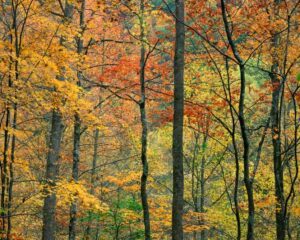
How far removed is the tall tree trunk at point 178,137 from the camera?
29.3 feet

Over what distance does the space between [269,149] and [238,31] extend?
13389mm

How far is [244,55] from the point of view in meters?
11.9

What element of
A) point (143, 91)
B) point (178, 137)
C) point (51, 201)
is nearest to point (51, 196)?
point (51, 201)

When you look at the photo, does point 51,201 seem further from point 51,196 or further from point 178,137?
point 178,137

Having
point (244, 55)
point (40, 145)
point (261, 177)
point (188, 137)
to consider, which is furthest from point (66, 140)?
point (244, 55)

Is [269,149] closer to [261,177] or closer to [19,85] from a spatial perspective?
[261,177]

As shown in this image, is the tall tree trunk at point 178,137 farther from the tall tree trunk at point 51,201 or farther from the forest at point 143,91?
the tall tree trunk at point 51,201

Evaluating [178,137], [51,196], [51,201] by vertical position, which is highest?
[178,137]

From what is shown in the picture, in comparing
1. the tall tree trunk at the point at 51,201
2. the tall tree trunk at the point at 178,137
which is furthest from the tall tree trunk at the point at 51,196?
the tall tree trunk at the point at 178,137

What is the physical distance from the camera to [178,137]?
9281 mm

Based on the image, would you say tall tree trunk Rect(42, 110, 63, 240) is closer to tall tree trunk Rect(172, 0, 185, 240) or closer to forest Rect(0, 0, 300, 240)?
forest Rect(0, 0, 300, 240)

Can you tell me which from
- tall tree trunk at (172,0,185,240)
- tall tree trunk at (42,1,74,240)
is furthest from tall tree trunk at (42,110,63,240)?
tall tree trunk at (172,0,185,240)

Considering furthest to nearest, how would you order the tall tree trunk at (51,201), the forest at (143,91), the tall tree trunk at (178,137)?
the tall tree trunk at (51,201) < the tall tree trunk at (178,137) < the forest at (143,91)

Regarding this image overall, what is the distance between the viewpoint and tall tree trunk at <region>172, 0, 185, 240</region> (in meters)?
8.93
